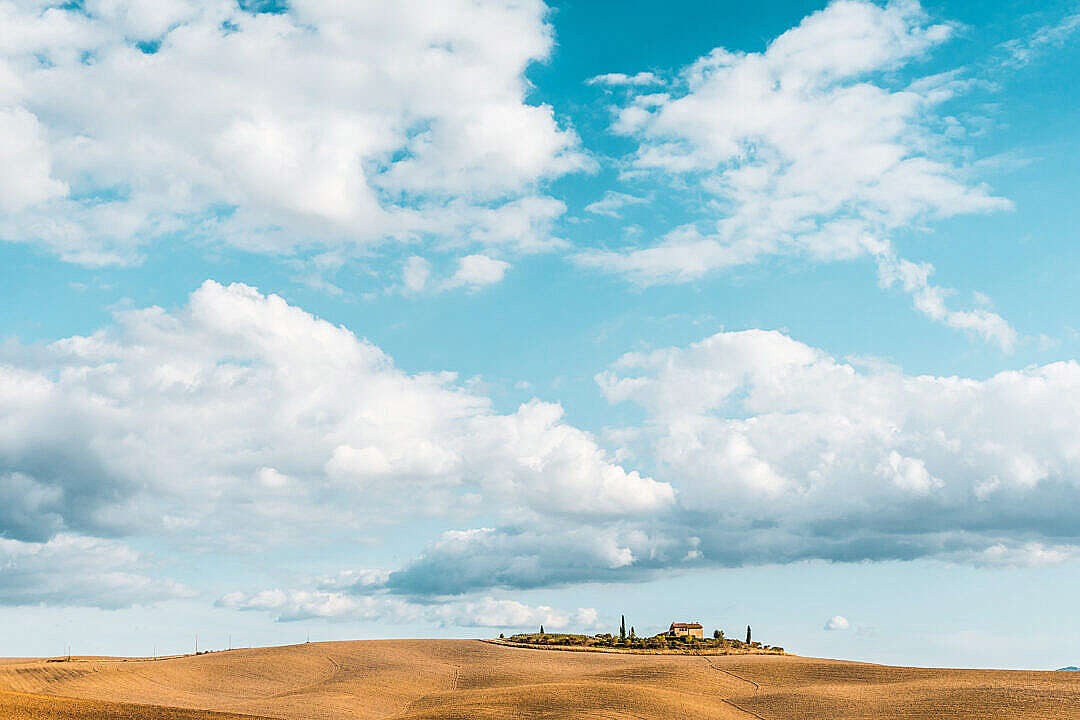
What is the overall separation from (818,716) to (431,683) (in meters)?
42.9

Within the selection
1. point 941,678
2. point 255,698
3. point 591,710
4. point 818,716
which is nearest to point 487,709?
point 591,710

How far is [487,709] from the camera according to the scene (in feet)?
238

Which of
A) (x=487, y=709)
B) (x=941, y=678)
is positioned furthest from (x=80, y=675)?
(x=941, y=678)

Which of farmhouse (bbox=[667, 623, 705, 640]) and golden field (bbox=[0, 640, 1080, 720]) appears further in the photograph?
farmhouse (bbox=[667, 623, 705, 640])

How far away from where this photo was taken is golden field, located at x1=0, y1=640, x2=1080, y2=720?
229 ft

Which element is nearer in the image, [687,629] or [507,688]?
[507,688]

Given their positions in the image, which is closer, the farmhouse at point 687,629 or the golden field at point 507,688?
the golden field at point 507,688

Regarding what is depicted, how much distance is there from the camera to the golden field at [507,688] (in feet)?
229

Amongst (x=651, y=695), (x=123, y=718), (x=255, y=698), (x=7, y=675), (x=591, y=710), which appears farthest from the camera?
(x=255, y=698)

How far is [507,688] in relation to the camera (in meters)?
85.1

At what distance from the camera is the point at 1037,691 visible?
244ft

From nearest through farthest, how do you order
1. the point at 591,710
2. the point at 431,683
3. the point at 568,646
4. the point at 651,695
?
1. the point at 591,710
2. the point at 651,695
3. the point at 431,683
4. the point at 568,646

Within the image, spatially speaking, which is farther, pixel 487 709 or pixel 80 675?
pixel 80 675

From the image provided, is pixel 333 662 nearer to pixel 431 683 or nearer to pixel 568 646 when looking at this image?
pixel 431 683
